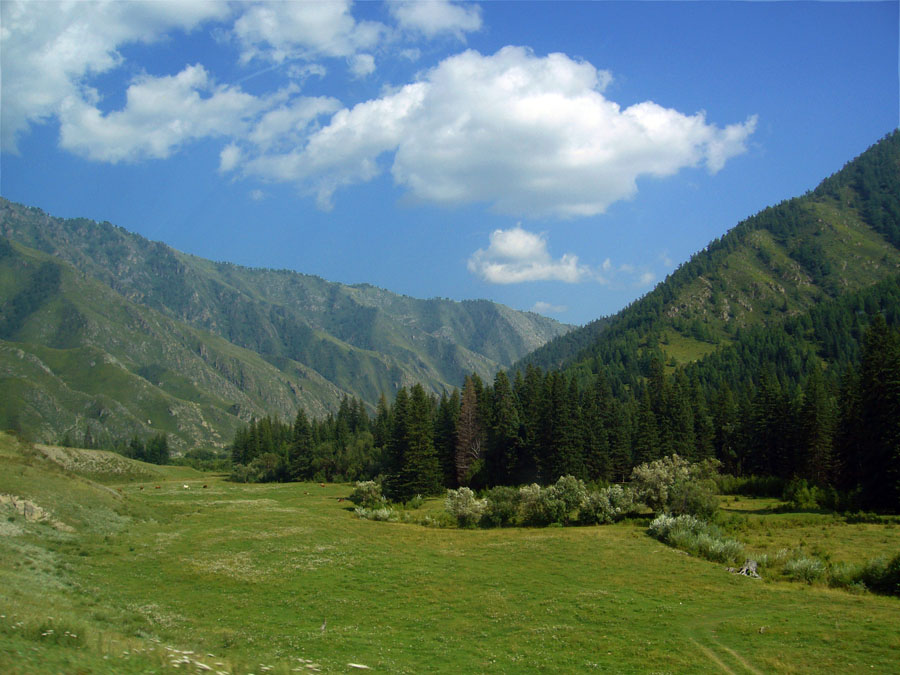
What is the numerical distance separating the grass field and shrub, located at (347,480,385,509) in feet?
95.0

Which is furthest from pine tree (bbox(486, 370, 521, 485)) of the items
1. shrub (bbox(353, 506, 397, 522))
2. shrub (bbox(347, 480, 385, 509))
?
shrub (bbox(353, 506, 397, 522))

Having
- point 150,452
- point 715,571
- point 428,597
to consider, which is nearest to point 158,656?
point 428,597

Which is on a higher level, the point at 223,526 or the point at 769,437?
the point at 769,437

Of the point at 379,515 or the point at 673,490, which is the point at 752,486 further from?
the point at 379,515

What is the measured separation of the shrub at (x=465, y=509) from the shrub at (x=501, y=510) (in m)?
0.98

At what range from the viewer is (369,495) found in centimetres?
8531

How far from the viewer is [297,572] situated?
3778 cm

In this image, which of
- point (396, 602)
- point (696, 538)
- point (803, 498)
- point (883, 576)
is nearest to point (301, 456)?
point (803, 498)

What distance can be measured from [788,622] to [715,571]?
11.4 m

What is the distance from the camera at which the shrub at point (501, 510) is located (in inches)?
2493

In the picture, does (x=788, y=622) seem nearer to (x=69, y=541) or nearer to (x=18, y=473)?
(x=69, y=541)

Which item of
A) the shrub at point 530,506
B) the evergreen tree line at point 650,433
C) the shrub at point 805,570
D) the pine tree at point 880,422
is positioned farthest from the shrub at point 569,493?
the pine tree at point 880,422

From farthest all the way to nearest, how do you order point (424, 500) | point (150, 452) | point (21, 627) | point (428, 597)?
point (150, 452) → point (424, 500) → point (428, 597) → point (21, 627)

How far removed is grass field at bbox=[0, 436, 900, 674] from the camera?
67.5 ft
